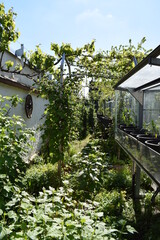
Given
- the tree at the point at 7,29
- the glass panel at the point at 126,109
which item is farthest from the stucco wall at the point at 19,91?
the glass panel at the point at 126,109

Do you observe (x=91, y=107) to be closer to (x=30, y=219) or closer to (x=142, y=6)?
(x=142, y=6)

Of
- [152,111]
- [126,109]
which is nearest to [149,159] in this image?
[152,111]

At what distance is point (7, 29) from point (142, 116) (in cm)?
314

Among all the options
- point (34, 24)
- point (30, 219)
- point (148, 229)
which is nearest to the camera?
point (30, 219)

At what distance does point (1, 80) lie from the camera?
421 cm

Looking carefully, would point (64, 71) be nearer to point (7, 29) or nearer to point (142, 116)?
point (7, 29)

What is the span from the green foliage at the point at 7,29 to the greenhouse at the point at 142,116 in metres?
2.25

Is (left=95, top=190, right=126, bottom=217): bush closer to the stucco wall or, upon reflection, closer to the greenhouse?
the greenhouse

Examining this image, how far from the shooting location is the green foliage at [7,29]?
386 centimetres

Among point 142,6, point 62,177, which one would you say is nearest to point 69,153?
point 62,177

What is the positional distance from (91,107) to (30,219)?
12.2m

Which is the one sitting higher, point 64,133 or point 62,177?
point 64,133

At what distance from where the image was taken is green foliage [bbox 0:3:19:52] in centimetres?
386

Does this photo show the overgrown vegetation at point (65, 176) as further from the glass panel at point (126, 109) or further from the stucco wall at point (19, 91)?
the glass panel at point (126, 109)
